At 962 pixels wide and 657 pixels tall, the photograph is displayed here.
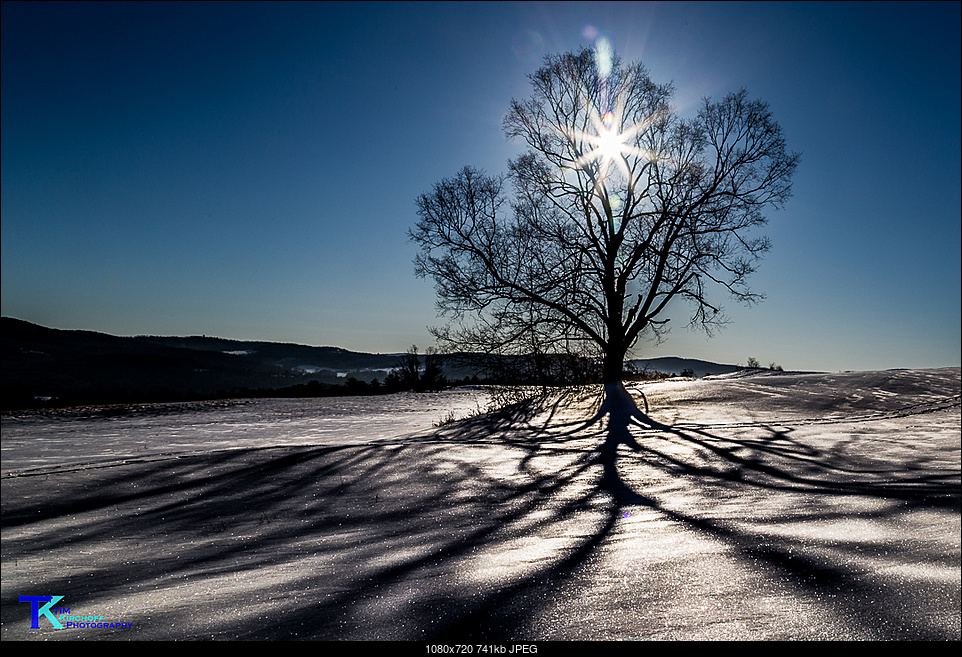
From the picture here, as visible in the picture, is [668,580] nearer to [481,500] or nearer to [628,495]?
[628,495]

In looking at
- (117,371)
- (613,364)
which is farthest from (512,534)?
(117,371)

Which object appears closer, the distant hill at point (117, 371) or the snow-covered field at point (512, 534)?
the snow-covered field at point (512, 534)

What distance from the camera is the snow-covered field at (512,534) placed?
1.59 meters

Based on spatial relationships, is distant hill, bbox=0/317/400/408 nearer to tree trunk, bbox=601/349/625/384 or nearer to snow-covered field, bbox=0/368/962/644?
snow-covered field, bbox=0/368/962/644

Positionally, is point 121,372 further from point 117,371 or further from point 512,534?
point 512,534

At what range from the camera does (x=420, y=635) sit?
150cm

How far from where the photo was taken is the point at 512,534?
8.52 feet

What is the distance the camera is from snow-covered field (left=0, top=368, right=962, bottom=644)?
1.59 metres

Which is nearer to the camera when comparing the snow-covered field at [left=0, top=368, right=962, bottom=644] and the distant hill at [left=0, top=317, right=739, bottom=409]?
the snow-covered field at [left=0, top=368, right=962, bottom=644]

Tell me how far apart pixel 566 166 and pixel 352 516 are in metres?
10.5

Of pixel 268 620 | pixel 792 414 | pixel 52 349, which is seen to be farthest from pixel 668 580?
pixel 52 349

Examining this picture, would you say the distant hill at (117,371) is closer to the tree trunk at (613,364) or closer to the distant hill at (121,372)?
the distant hill at (121,372)

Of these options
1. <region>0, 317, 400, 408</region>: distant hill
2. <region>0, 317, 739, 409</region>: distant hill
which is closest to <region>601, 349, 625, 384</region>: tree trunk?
<region>0, 317, 739, 409</region>: distant hill

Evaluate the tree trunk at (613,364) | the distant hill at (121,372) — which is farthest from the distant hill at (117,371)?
the tree trunk at (613,364)
